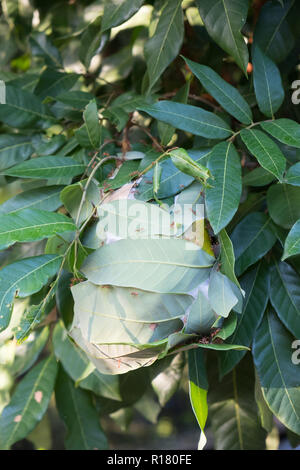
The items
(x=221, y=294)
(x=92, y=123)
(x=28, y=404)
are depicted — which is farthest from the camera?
(x=28, y=404)

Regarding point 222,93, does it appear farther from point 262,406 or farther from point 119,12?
point 262,406

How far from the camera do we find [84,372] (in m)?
0.53

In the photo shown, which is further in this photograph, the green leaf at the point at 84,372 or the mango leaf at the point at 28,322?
the green leaf at the point at 84,372

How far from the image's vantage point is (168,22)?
1.53ft

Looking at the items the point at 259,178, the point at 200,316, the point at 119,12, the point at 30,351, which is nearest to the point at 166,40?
the point at 119,12

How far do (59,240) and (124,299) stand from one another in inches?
3.9

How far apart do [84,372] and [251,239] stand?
22cm

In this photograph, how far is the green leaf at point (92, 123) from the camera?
1.40 feet

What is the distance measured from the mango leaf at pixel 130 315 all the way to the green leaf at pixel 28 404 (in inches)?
9.6

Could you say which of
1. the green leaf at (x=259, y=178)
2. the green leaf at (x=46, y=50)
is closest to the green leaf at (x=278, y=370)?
the green leaf at (x=259, y=178)

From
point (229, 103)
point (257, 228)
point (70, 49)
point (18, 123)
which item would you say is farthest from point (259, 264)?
point (70, 49)

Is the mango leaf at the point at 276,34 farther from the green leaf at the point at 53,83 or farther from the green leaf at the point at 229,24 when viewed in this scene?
the green leaf at the point at 53,83

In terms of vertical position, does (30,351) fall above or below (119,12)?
below
